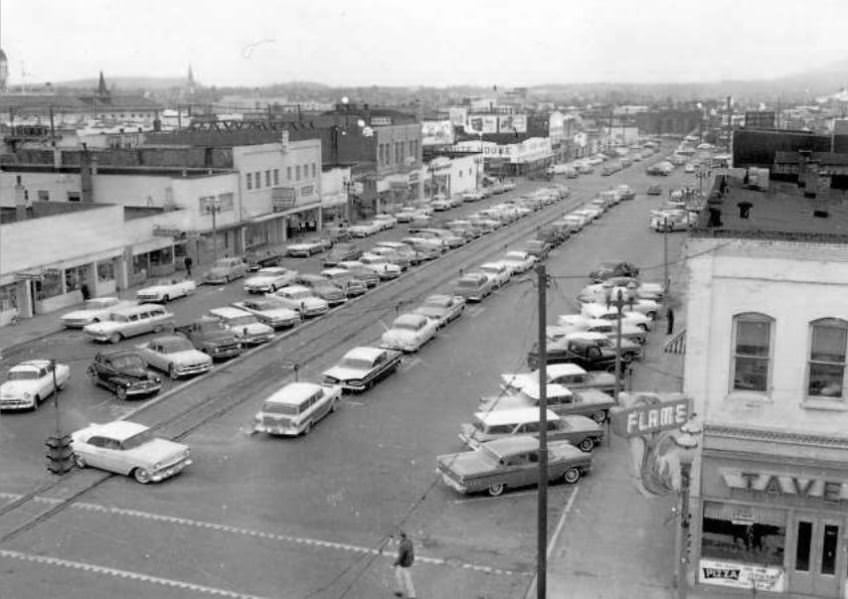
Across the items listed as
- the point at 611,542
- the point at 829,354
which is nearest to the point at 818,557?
the point at 829,354

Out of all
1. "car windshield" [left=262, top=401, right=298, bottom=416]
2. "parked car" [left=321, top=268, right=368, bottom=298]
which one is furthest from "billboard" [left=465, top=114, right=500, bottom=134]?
"car windshield" [left=262, top=401, right=298, bottom=416]

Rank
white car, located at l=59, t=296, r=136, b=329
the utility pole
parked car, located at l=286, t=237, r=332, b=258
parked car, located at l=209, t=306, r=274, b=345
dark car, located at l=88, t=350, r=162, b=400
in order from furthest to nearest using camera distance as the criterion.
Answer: parked car, located at l=286, t=237, r=332, b=258, white car, located at l=59, t=296, r=136, b=329, parked car, located at l=209, t=306, r=274, b=345, dark car, located at l=88, t=350, r=162, b=400, the utility pole

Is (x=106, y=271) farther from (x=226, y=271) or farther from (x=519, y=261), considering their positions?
(x=519, y=261)

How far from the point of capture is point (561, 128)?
154250 mm

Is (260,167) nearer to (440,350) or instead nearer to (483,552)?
(440,350)

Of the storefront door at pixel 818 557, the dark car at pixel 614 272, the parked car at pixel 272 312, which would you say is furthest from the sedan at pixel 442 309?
the storefront door at pixel 818 557

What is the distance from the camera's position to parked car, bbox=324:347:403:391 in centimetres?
3162

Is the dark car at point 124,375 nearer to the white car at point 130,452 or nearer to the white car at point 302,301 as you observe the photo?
the white car at point 130,452

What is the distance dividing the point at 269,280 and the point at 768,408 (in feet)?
112

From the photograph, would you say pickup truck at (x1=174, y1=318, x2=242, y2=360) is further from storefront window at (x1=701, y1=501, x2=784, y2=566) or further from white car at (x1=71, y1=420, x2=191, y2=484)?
storefront window at (x1=701, y1=501, x2=784, y2=566)

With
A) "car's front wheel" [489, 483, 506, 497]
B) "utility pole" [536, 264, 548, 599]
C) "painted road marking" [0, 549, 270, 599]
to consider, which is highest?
"utility pole" [536, 264, 548, 599]

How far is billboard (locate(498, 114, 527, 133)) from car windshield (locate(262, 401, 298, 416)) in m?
124

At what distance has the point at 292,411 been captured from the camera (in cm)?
2731

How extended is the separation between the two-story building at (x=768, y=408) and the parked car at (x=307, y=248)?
43.7m
